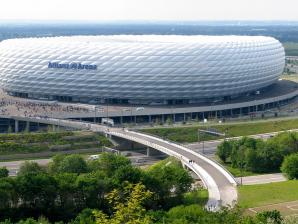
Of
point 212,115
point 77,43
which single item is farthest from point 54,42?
point 212,115

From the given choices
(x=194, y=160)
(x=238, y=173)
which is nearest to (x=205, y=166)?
(x=194, y=160)

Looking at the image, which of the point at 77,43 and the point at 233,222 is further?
the point at 77,43

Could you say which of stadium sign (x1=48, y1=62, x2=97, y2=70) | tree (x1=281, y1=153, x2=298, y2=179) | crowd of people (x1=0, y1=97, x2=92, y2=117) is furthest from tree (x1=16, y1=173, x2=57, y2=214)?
stadium sign (x1=48, y1=62, x2=97, y2=70)

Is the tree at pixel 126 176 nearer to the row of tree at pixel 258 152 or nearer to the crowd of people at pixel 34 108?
the row of tree at pixel 258 152

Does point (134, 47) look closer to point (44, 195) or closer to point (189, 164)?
point (189, 164)

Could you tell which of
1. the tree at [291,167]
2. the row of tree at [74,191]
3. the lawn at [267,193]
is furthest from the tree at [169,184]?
the tree at [291,167]

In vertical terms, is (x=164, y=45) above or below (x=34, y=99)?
above
